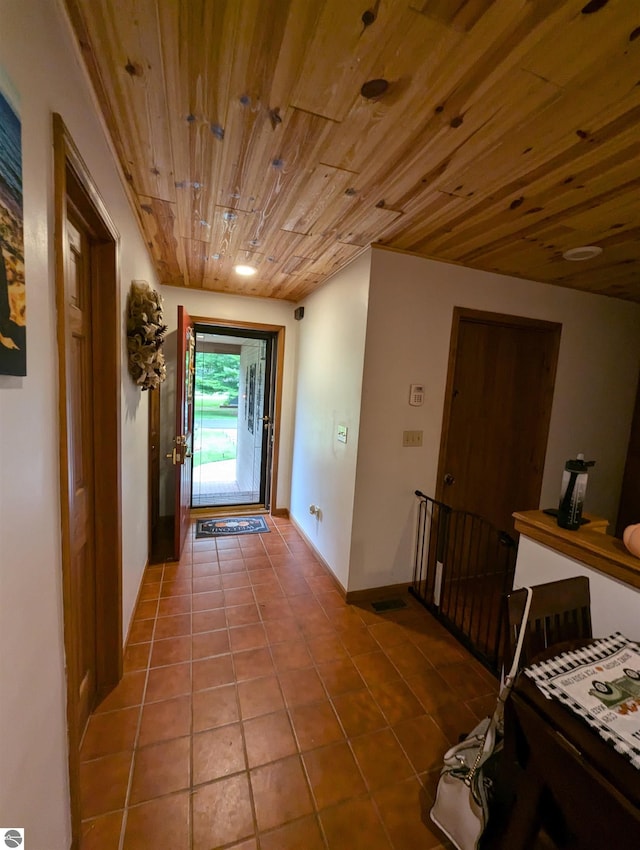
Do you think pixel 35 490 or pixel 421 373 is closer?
pixel 35 490

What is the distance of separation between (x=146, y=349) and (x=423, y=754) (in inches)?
92.8

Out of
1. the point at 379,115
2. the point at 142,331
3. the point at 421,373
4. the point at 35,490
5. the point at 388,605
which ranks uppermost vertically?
the point at 379,115

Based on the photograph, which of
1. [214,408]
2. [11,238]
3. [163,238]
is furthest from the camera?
[214,408]

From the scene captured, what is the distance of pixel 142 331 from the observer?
6.13 ft

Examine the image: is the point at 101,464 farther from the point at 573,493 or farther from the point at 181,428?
the point at 573,493

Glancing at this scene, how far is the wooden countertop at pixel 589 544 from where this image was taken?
119 cm

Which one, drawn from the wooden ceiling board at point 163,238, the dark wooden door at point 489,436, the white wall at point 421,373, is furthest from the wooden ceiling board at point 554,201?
the wooden ceiling board at point 163,238

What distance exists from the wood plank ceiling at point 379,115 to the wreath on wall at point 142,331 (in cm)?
45

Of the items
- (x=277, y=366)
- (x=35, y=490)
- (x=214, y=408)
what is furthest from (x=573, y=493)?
(x=214, y=408)

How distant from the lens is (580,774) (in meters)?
0.76

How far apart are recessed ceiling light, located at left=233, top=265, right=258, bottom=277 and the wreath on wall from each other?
2.78 feet

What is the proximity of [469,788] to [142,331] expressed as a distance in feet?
7.74

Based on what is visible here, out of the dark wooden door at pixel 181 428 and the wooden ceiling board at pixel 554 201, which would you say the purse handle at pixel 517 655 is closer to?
the wooden ceiling board at pixel 554 201

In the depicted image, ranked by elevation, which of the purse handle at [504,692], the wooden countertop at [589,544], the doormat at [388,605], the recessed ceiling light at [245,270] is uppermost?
the recessed ceiling light at [245,270]
